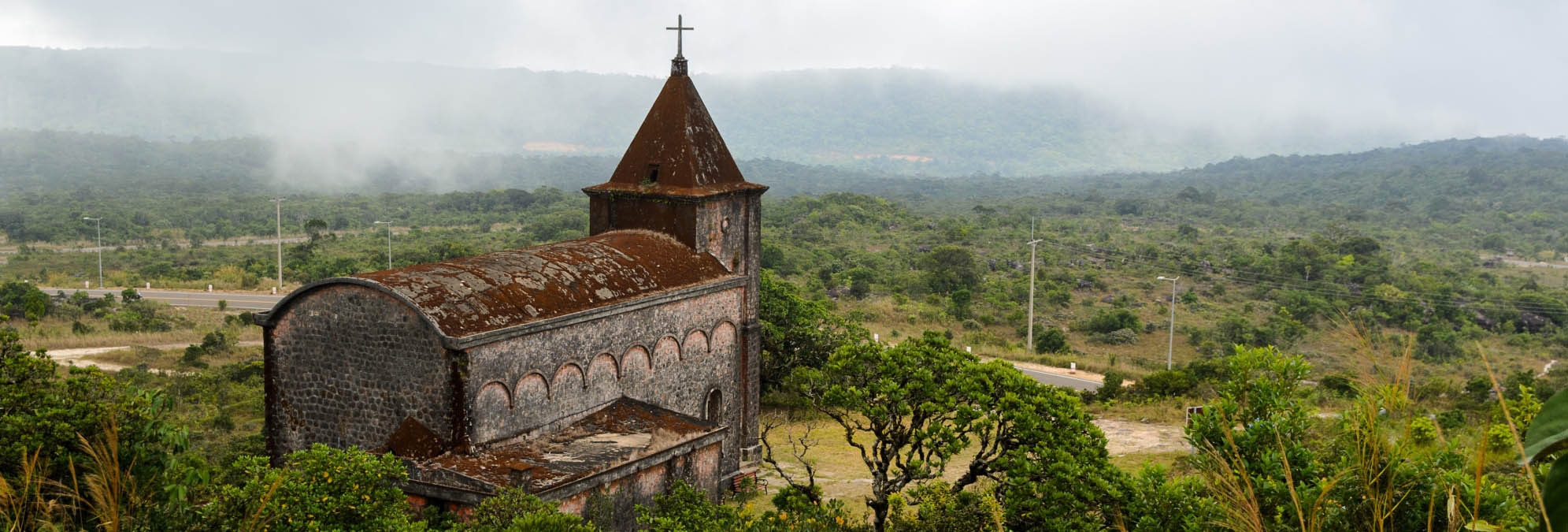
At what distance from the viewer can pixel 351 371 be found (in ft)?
43.9

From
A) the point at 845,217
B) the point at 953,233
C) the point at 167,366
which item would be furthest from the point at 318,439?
the point at 845,217

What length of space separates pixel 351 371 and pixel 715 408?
6.38m

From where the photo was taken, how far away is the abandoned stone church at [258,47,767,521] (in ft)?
42.3

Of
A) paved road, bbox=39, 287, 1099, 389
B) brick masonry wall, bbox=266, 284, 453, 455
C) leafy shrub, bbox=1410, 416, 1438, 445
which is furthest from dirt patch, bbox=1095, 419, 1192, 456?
paved road, bbox=39, 287, 1099, 389

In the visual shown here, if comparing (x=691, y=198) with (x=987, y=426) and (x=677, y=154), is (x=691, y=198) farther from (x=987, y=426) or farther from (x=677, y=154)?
(x=987, y=426)

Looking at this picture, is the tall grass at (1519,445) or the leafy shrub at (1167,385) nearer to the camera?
the tall grass at (1519,445)

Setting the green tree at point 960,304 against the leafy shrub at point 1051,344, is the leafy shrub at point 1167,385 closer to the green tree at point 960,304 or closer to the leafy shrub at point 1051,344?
the leafy shrub at point 1051,344

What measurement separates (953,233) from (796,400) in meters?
42.2

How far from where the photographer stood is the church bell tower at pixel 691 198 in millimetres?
18094

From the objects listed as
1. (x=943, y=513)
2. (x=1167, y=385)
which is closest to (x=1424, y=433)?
(x=943, y=513)

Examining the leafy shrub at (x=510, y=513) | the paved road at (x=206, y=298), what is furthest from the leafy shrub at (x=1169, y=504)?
the paved road at (x=206, y=298)

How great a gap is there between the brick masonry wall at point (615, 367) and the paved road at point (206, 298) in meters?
27.9

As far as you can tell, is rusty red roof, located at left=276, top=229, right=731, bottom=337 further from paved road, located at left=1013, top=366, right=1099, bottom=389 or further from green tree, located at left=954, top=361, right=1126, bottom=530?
paved road, located at left=1013, top=366, right=1099, bottom=389

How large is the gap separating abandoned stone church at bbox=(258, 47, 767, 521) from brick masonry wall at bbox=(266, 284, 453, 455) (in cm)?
2
